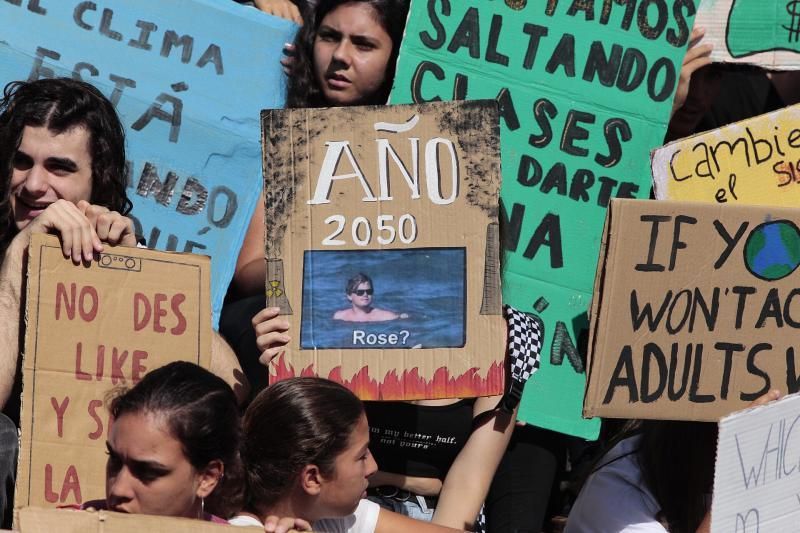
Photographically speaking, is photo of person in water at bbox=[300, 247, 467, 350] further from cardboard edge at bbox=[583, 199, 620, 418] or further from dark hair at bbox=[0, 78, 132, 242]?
dark hair at bbox=[0, 78, 132, 242]

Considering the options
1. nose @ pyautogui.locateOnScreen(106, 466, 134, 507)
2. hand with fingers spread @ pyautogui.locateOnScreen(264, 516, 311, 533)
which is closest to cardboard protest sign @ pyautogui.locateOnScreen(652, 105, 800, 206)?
hand with fingers spread @ pyautogui.locateOnScreen(264, 516, 311, 533)

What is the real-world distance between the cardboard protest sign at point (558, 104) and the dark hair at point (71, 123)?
0.92 metres

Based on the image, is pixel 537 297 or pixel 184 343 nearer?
pixel 184 343

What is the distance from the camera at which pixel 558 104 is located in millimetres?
4391

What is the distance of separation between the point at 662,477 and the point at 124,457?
1.30 m

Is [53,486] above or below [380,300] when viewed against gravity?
below

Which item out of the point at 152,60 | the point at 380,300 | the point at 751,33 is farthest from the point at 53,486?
the point at 751,33

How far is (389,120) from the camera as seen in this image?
3.57m

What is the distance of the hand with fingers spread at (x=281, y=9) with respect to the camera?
15.1ft

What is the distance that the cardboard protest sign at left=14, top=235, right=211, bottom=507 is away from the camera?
10.2 feet

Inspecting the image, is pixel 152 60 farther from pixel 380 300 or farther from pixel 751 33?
pixel 751 33

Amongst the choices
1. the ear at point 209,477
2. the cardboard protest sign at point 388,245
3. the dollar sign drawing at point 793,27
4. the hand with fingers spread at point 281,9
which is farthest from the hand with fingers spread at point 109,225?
the dollar sign drawing at point 793,27

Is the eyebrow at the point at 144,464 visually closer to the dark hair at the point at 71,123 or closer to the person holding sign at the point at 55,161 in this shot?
the person holding sign at the point at 55,161

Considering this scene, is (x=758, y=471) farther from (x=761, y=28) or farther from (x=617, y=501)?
(x=761, y=28)
